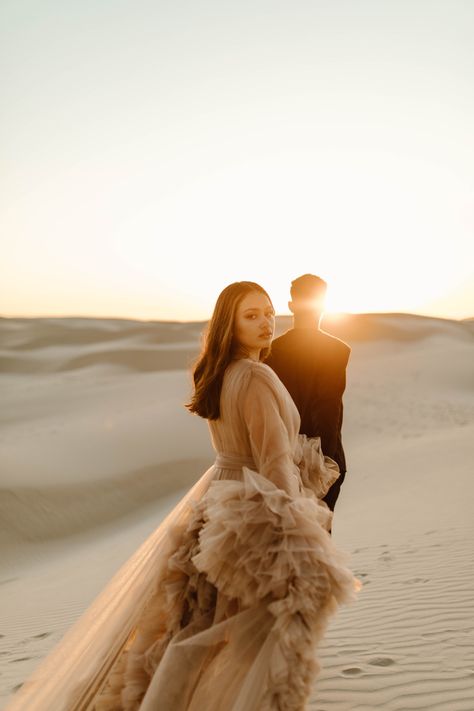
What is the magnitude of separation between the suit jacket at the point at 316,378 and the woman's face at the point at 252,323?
4.21 ft

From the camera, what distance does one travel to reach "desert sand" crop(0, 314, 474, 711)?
4.36 metres

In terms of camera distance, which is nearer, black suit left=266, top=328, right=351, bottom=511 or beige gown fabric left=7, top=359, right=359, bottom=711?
beige gown fabric left=7, top=359, right=359, bottom=711

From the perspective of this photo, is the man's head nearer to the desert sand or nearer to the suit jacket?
the suit jacket

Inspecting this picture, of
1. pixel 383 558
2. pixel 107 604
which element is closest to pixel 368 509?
pixel 383 558

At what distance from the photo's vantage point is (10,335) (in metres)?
52.6

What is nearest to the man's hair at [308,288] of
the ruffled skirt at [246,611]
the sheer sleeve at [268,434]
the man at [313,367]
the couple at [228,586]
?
the man at [313,367]

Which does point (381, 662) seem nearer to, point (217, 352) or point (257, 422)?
point (257, 422)

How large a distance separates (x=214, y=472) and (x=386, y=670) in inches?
83.5

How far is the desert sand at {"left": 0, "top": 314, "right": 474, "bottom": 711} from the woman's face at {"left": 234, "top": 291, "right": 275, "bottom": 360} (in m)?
0.35

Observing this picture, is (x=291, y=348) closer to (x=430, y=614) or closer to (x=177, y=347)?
(x=430, y=614)

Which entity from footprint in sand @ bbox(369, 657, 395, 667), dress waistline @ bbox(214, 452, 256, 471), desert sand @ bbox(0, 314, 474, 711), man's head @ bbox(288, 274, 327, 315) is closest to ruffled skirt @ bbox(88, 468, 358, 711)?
dress waistline @ bbox(214, 452, 256, 471)

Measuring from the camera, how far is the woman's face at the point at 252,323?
9.07 ft

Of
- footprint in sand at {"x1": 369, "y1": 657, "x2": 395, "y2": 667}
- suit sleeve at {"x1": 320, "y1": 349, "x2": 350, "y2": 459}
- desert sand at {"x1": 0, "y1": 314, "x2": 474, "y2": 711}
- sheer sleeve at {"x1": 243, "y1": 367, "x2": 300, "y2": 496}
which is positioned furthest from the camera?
desert sand at {"x1": 0, "y1": 314, "x2": 474, "y2": 711}

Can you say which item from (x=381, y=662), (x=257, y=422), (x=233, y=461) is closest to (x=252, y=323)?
(x=257, y=422)
